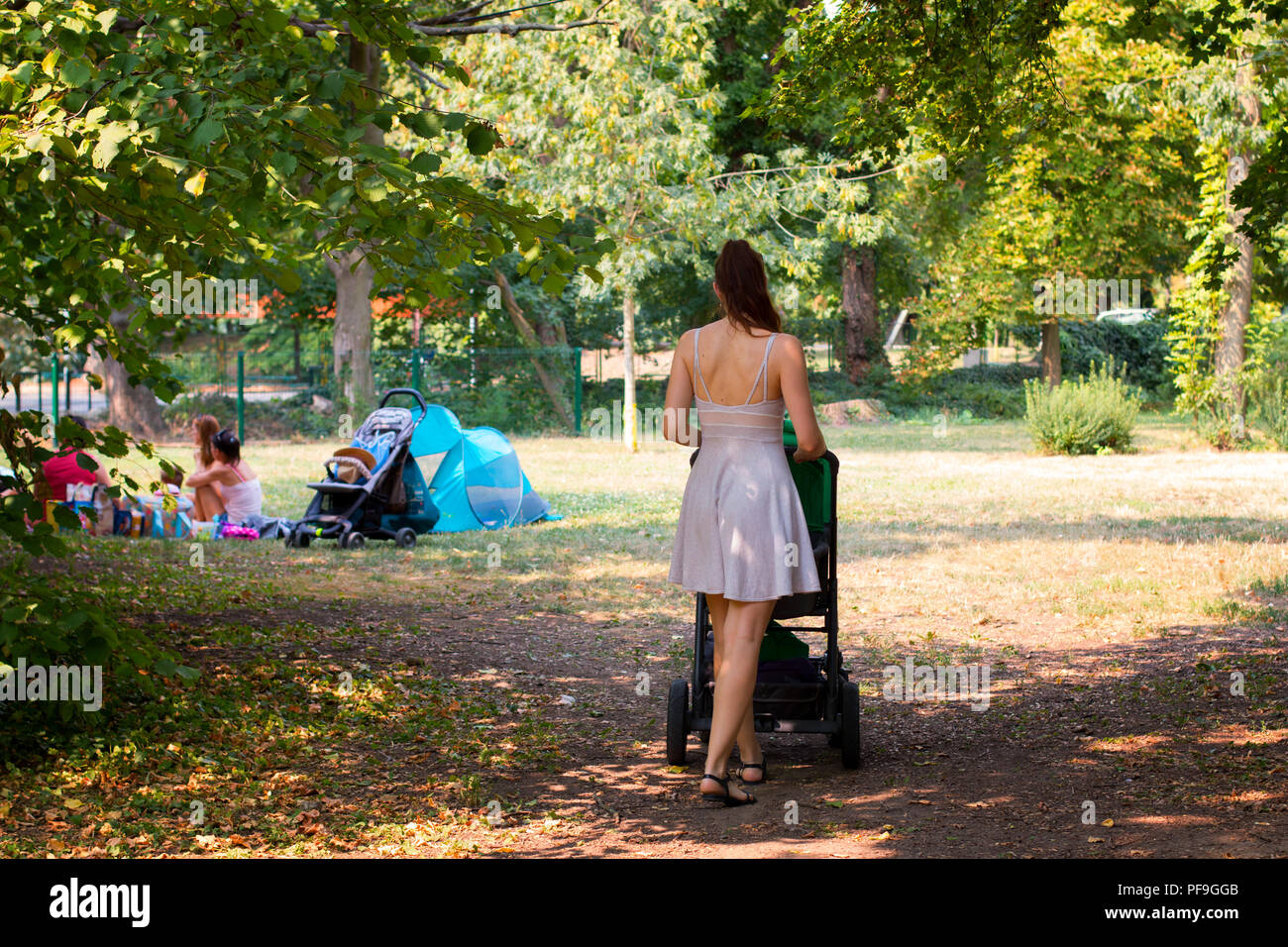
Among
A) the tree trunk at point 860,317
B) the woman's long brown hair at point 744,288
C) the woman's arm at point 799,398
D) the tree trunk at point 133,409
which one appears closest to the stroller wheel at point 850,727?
the woman's arm at point 799,398

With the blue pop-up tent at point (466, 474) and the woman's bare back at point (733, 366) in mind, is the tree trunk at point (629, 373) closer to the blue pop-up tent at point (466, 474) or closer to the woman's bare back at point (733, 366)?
the blue pop-up tent at point (466, 474)

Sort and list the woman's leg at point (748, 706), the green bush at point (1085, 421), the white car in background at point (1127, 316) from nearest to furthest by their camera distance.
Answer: the woman's leg at point (748, 706) → the green bush at point (1085, 421) → the white car in background at point (1127, 316)

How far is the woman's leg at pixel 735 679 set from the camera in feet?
16.0

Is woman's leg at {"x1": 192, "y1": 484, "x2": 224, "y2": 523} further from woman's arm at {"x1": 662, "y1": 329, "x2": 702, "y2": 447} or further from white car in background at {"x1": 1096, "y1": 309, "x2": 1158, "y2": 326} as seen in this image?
white car in background at {"x1": 1096, "y1": 309, "x2": 1158, "y2": 326}

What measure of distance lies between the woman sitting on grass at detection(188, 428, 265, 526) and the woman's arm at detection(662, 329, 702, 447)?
8.18m

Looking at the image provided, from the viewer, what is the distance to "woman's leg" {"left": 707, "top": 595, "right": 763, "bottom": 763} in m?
4.98

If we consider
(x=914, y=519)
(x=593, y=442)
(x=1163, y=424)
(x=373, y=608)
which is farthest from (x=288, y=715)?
(x=1163, y=424)

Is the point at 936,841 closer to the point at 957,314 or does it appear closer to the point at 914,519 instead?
the point at 914,519

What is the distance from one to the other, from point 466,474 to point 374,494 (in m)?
1.34

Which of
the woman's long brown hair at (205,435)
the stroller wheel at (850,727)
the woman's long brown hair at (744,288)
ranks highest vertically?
the woman's long brown hair at (744,288)

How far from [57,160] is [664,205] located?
1604cm

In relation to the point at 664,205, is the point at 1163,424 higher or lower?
lower

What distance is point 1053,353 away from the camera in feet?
107

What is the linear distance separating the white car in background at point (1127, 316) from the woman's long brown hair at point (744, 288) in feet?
112
